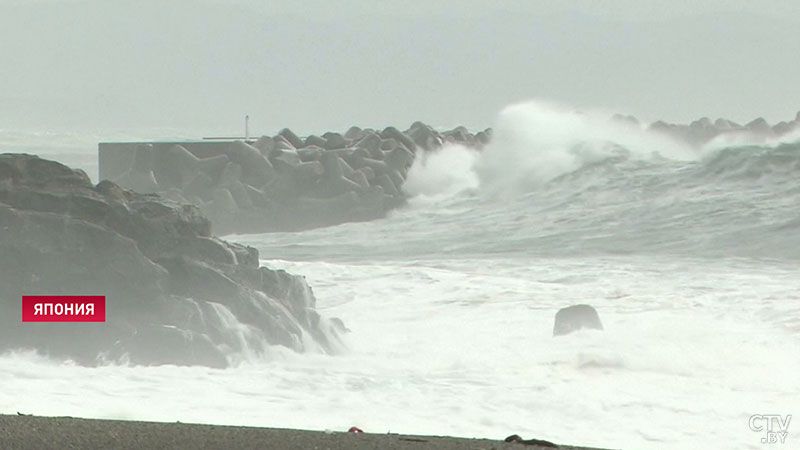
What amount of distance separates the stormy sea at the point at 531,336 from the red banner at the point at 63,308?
36cm

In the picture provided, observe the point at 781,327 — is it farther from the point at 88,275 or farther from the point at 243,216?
the point at 243,216

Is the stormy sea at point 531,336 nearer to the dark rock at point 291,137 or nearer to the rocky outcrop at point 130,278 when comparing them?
the rocky outcrop at point 130,278

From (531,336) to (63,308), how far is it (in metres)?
3.23

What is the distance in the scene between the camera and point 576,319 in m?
9.51

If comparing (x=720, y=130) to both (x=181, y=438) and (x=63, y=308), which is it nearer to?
(x=63, y=308)

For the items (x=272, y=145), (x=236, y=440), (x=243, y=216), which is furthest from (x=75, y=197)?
(x=272, y=145)

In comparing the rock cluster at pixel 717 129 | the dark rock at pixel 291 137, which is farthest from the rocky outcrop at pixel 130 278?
the rock cluster at pixel 717 129

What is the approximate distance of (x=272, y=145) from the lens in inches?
926

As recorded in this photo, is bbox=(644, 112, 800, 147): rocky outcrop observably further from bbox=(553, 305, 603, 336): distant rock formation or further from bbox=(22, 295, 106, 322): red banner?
bbox=(22, 295, 106, 322): red banner

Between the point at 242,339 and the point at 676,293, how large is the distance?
4.87m

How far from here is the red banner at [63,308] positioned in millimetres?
8102

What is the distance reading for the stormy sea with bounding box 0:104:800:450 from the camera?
20.0ft

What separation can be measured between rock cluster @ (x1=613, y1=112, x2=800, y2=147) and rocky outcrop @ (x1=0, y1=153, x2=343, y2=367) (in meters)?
20.7

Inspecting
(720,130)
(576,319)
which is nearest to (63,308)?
(576,319)
